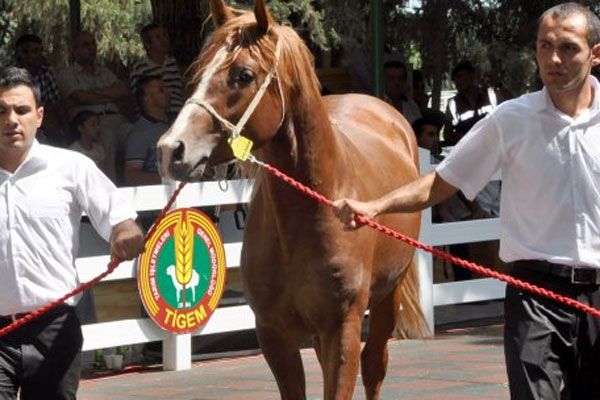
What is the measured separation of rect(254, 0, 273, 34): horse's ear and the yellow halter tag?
0.57 meters

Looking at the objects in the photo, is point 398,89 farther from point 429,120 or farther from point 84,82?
point 84,82

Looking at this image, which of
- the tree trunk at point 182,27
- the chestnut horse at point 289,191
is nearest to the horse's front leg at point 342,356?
the chestnut horse at point 289,191

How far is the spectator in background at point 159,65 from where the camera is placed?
1291 cm

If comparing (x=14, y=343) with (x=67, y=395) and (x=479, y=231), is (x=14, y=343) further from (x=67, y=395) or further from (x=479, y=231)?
(x=479, y=231)

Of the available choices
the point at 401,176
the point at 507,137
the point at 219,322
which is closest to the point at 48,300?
the point at 507,137

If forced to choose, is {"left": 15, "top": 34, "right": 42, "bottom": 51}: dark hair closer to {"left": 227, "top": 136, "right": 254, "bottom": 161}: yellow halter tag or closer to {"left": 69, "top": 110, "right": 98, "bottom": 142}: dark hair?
{"left": 69, "top": 110, "right": 98, "bottom": 142}: dark hair

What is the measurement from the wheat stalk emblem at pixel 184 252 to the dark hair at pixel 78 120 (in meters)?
2.02

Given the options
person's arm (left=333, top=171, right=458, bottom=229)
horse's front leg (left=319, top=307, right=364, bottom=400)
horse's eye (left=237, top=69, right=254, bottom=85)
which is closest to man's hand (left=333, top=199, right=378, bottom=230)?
person's arm (left=333, top=171, right=458, bottom=229)

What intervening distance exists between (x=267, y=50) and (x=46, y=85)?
248 inches

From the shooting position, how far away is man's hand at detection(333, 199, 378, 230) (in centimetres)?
544

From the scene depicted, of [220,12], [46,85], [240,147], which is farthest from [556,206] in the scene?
[46,85]

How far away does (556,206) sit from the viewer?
5262 mm

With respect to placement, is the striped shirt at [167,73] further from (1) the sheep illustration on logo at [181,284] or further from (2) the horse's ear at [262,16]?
(2) the horse's ear at [262,16]

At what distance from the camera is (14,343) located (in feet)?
18.4
